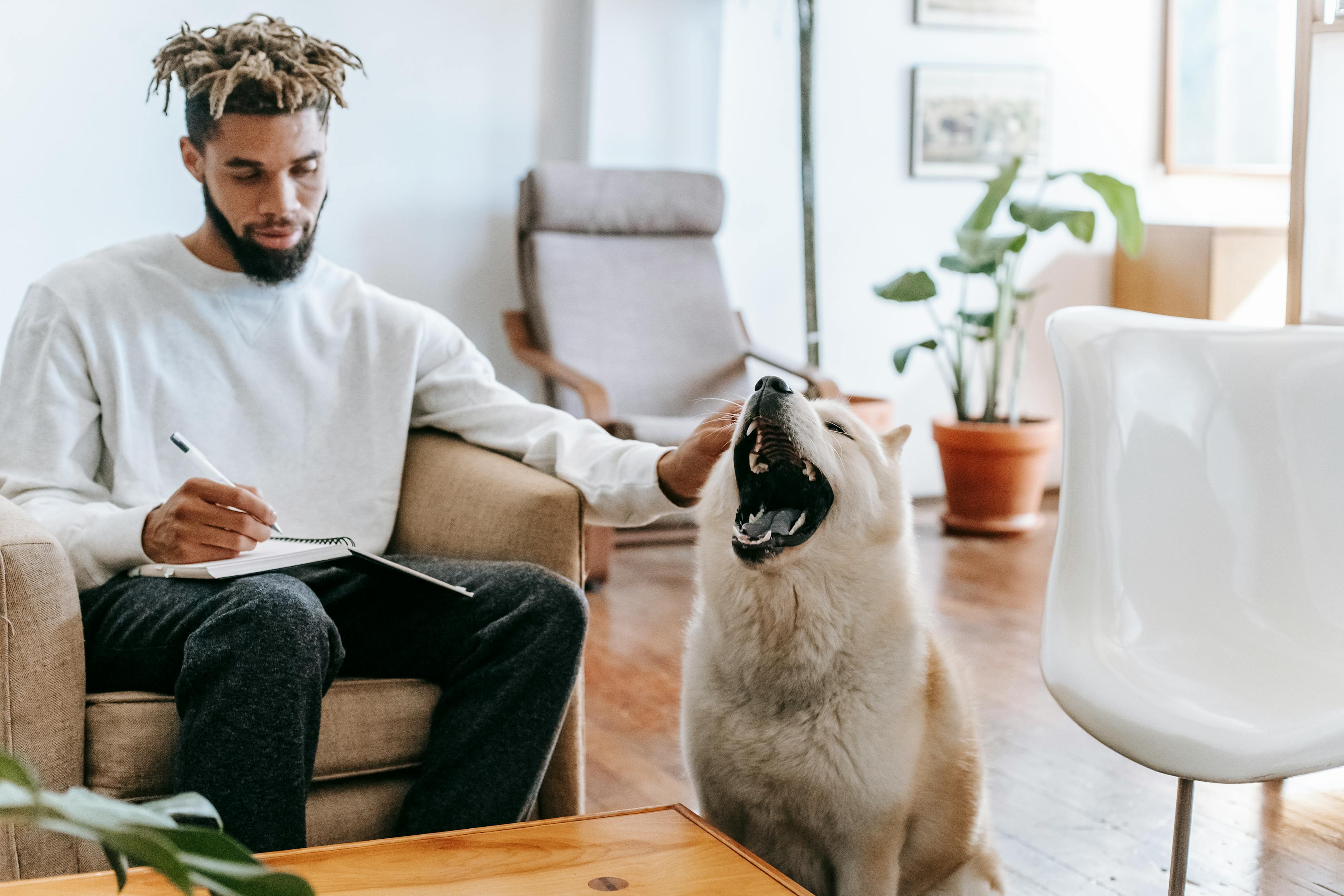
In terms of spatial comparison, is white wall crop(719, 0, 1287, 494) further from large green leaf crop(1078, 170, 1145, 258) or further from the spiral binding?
the spiral binding

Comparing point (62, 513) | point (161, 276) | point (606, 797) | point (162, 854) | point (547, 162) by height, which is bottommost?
point (606, 797)

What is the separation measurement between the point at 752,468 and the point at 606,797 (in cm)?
88

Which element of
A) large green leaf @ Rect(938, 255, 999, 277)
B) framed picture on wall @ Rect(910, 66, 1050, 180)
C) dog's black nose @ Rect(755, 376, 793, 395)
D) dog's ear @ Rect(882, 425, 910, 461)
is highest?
framed picture on wall @ Rect(910, 66, 1050, 180)

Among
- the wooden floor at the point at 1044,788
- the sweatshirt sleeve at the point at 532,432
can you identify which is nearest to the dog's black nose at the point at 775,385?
the sweatshirt sleeve at the point at 532,432

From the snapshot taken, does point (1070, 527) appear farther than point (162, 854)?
Yes

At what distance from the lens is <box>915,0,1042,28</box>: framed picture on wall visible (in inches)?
167

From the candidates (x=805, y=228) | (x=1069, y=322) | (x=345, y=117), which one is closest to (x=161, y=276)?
(x=1069, y=322)

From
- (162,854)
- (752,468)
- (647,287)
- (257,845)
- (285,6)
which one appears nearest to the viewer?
(162,854)

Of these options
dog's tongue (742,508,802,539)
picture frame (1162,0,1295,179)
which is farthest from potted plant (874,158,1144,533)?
dog's tongue (742,508,802,539)

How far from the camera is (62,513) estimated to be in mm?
1395

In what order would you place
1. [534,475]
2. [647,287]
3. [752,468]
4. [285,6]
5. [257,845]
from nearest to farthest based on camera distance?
[257,845] → [752,468] → [534,475] → [285,6] → [647,287]

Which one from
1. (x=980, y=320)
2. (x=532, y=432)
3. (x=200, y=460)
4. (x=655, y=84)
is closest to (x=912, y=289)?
(x=980, y=320)

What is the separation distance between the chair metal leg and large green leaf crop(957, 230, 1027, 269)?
267 centimetres

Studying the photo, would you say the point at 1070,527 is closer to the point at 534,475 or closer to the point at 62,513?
the point at 534,475
